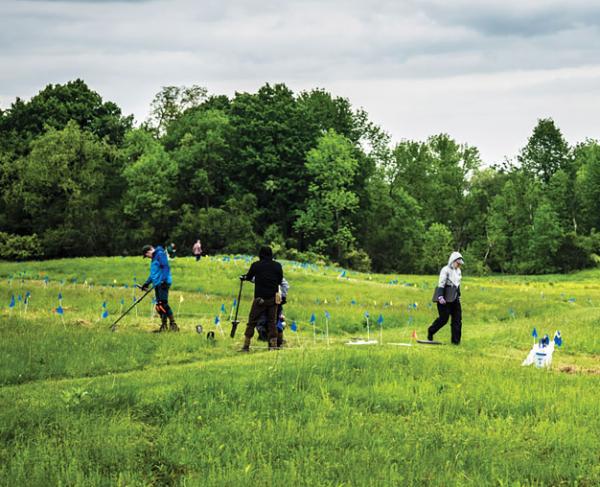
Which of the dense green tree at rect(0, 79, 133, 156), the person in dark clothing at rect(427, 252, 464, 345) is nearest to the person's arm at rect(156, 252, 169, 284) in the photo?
the person in dark clothing at rect(427, 252, 464, 345)

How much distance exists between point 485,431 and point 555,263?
230 ft

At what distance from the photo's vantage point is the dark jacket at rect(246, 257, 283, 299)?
15.4 meters

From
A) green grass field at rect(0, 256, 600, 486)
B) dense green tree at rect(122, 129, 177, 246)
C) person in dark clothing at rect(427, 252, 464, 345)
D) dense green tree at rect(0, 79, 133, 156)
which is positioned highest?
dense green tree at rect(0, 79, 133, 156)

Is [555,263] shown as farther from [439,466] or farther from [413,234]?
[439,466]

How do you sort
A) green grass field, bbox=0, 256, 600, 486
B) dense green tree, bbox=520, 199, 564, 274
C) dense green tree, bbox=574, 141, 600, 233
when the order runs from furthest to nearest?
dense green tree, bbox=574, 141, 600, 233, dense green tree, bbox=520, 199, 564, 274, green grass field, bbox=0, 256, 600, 486

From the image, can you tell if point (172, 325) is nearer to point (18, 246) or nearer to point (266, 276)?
point (266, 276)

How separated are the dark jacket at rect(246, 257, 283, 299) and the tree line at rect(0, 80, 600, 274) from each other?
147 feet

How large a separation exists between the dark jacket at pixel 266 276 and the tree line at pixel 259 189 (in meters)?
44.7

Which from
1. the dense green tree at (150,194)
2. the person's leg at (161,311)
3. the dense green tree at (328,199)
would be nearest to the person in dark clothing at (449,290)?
the person's leg at (161,311)

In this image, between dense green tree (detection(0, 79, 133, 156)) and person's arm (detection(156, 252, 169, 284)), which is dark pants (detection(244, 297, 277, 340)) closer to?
person's arm (detection(156, 252, 169, 284))

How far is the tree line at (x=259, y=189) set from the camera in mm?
62875

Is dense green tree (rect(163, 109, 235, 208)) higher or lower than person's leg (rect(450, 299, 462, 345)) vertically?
higher

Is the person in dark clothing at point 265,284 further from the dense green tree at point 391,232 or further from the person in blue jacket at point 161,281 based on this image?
the dense green tree at point 391,232

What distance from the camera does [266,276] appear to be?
1538 centimetres
